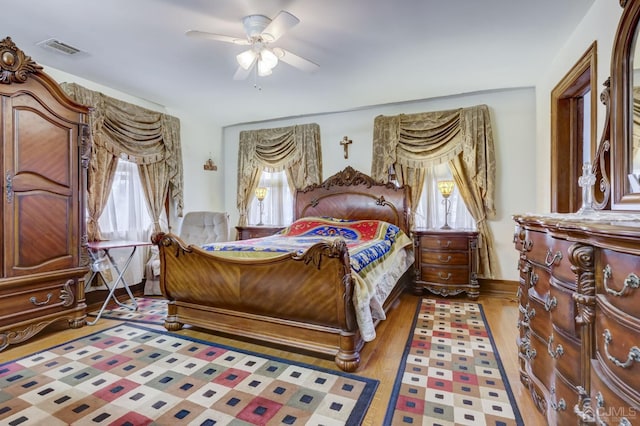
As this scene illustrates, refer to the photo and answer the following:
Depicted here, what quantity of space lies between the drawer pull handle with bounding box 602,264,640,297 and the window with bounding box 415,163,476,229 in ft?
10.5

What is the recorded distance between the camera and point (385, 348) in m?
2.42

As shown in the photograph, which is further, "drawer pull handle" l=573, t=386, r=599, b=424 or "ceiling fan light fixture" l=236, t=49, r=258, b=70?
"ceiling fan light fixture" l=236, t=49, r=258, b=70

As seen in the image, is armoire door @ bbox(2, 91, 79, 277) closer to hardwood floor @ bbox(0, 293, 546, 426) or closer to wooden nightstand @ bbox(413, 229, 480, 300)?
hardwood floor @ bbox(0, 293, 546, 426)

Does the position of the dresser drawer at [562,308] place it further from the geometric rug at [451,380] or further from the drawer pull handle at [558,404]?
the geometric rug at [451,380]

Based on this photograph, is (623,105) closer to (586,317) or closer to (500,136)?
(586,317)

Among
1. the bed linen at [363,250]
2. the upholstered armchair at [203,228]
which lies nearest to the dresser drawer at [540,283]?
the bed linen at [363,250]

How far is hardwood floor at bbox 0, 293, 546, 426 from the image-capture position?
67.7 inches

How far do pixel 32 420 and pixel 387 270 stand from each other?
8.16 ft

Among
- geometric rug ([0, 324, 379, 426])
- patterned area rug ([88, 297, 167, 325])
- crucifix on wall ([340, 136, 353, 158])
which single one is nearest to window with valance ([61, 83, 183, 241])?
patterned area rug ([88, 297, 167, 325])

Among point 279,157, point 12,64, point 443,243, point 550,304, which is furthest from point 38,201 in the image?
point 443,243

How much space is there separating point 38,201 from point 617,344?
3.54 meters

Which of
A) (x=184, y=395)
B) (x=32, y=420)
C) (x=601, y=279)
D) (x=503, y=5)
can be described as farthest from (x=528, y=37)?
(x=32, y=420)

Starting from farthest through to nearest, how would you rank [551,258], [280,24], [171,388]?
[280,24] → [171,388] → [551,258]

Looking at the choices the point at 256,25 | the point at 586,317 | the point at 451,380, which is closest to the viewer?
the point at 586,317
